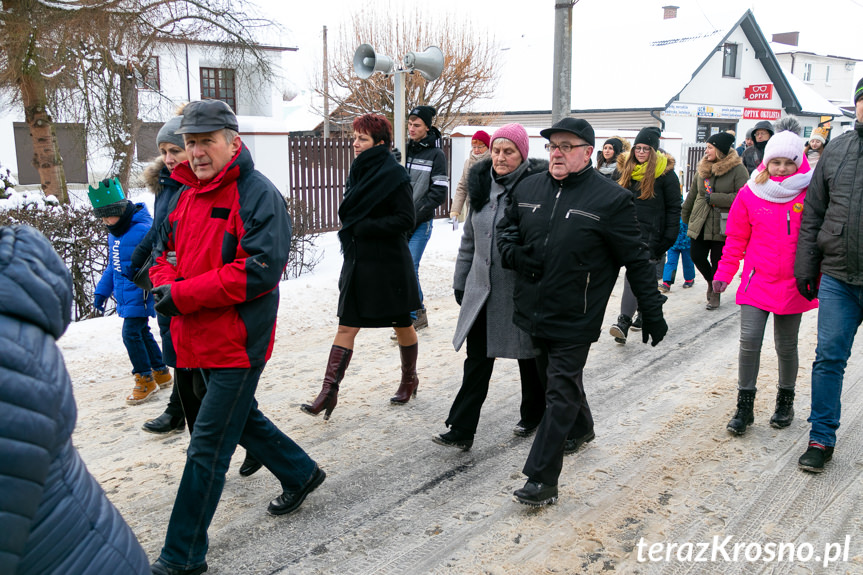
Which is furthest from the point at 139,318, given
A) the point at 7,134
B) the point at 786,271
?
the point at 7,134

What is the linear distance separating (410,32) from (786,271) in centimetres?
2122

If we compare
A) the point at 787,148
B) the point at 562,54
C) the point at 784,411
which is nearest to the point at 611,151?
the point at 562,54

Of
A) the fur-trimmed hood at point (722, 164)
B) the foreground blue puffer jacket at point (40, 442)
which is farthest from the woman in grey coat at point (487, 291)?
the fur-trimmed hood at point (722, 164)

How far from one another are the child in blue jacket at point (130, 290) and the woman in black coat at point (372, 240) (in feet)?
4.82

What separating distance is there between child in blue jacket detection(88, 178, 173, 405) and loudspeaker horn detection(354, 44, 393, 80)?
3.54 metres

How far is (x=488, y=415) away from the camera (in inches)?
191

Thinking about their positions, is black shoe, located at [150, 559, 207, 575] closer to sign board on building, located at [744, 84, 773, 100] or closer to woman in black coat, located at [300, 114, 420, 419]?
woman in black coat, located at [300, 114, 420, 419]

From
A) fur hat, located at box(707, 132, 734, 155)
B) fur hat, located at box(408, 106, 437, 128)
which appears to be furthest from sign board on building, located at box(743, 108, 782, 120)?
fur hat, located at box(408, 106, 437, 128)

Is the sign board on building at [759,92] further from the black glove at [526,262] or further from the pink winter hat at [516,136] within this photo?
the black glove at [526,262]

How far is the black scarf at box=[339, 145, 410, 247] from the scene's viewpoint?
459 centimetres

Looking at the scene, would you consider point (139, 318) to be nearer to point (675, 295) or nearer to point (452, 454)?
point (452, 454)

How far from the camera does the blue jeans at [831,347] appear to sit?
3.94 m

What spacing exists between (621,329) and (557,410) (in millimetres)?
3273

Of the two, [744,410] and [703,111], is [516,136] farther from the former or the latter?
[703,111]
